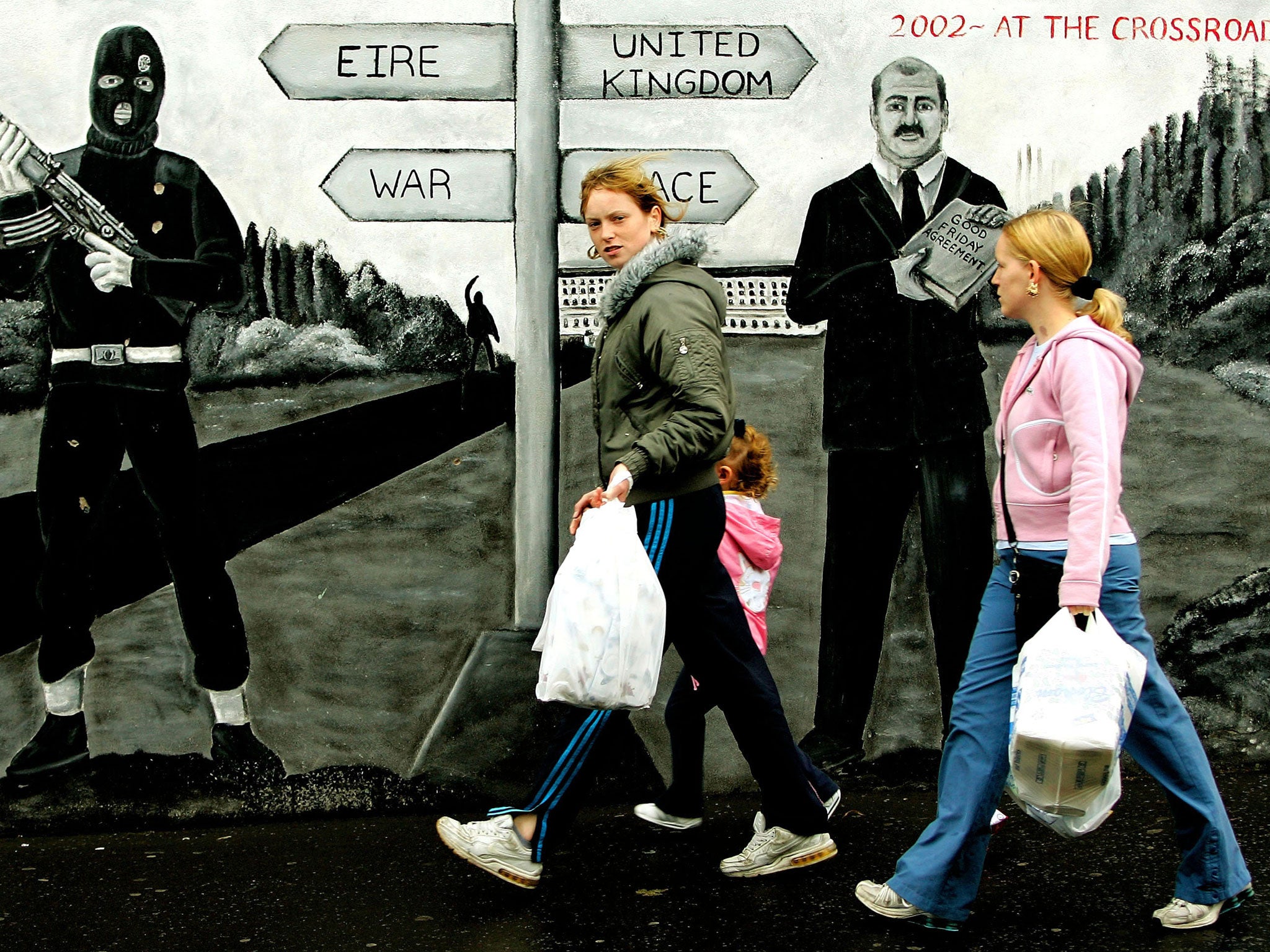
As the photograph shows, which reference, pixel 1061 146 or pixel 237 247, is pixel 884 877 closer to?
pixel 1061 146

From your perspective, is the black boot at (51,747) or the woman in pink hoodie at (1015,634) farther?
the black boot at (51,747)

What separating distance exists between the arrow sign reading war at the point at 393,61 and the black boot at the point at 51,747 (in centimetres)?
223

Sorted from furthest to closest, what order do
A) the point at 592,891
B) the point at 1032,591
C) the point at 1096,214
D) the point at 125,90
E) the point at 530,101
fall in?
the point at 1096,214, the point at 530,101, the point at 125,90, the point at 592,891, the point at 1032,591

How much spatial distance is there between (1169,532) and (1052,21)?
1828 mm

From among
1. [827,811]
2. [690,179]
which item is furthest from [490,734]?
[690,179]

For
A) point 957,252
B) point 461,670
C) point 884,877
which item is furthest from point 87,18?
point 884,877

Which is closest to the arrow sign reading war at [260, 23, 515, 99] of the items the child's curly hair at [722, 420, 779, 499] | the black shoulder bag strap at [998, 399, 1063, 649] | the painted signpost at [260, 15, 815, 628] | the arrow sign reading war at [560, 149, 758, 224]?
the painted signpost at [260, 15, 815, 628]

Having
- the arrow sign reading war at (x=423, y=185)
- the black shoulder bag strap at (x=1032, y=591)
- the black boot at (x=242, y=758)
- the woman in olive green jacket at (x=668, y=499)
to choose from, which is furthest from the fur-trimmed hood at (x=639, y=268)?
the black boot at (x=242, y=758)

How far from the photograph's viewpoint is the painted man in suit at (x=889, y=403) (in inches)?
188

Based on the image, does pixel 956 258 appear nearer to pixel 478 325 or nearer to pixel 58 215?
pixel 478 325

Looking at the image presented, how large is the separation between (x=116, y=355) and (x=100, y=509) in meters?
0.52

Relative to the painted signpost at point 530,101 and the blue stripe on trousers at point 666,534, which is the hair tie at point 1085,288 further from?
the painted signpost at point 530,101

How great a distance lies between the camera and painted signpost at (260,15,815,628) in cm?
468

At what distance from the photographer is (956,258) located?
15.7 feet
